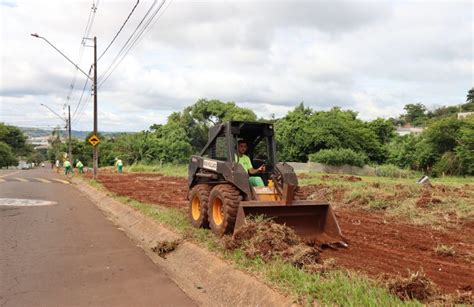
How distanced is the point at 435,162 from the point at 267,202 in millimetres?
41773

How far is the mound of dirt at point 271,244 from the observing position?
6.62m

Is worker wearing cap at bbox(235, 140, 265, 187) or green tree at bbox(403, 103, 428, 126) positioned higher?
green tree at bbox(403, 103, 428, 126)

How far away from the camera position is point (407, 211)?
13125 mm

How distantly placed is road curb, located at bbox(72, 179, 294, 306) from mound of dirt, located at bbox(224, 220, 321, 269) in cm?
46

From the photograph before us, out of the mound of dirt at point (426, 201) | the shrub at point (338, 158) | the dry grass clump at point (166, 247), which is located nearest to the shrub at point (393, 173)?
the shrub at point (338, 158)

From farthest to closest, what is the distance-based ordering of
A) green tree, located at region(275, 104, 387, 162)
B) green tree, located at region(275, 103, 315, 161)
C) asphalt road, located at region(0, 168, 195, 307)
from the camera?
green tree, located at region(275, 103, 315, 161)
green tree, located at region(275, 104, 387, 162)
asphalt road, located at region(0, 168, 195, 307)

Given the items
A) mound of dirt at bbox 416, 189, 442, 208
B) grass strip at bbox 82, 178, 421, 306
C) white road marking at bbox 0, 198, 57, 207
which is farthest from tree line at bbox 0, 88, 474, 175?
grass strip at bbox 82, 178, 421, 306

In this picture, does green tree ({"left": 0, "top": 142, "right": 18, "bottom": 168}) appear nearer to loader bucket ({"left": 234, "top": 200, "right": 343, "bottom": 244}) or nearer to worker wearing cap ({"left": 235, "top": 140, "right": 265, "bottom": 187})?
worker wearing cap ({"left": 235, "top": 140, "right": 265, "bottom": 187})

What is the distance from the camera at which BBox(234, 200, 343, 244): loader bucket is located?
841 cm

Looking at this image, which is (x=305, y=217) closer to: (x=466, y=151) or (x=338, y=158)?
(x=466, y=151)

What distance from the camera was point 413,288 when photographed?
5.12 m

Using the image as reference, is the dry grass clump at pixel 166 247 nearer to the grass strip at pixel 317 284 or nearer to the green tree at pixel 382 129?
the grass strip at pixel 317 284

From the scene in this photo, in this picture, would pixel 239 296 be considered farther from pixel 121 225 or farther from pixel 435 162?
pixel 435 162

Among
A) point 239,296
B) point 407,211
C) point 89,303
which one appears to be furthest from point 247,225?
point 407,211
